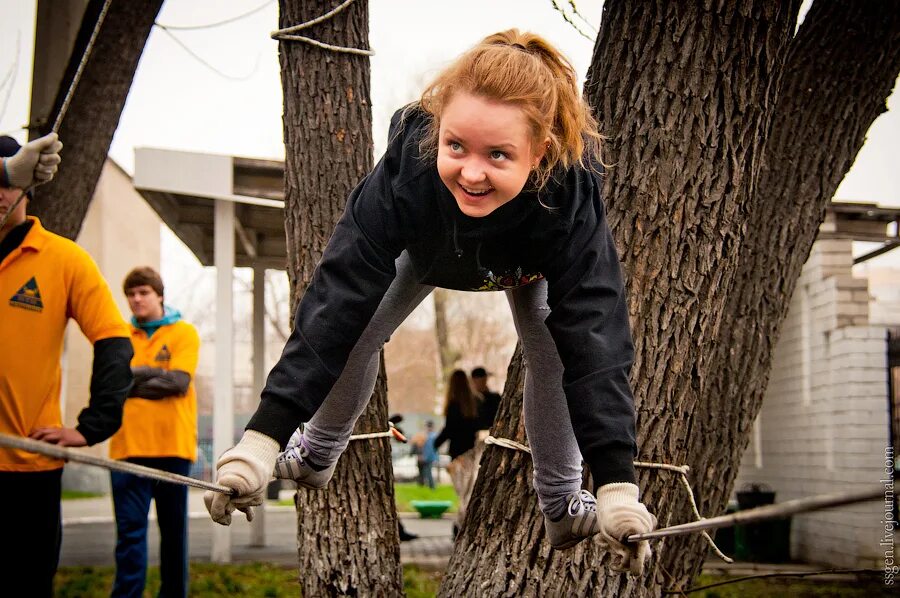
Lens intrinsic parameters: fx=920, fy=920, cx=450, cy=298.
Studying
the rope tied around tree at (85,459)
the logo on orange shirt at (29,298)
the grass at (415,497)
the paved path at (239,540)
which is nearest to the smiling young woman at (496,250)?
the rope tied around tree at (85,459)

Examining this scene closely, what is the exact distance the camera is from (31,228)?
321 cm

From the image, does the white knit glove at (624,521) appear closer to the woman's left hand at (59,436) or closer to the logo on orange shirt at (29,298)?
the woman's left hand at (59,436)

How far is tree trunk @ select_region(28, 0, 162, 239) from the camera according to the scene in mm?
5082

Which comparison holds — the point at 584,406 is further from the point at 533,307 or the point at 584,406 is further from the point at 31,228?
the point at 31,228

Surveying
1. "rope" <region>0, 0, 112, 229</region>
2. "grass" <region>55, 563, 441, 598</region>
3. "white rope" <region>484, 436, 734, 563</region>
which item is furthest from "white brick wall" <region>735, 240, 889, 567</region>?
"rope" <region>0, 0, 112, 229</region>

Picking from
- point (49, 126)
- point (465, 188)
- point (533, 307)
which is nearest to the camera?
point (465, 188)

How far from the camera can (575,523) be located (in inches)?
95.0

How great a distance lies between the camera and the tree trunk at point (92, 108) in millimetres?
5082

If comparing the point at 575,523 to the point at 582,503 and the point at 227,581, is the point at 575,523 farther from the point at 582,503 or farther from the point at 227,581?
the point at 227,581

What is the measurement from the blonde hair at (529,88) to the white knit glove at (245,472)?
78 cm

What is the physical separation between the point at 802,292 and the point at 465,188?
25.9 ft

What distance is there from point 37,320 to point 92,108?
2.52m

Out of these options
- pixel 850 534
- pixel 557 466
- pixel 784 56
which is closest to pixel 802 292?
pixel 850 534

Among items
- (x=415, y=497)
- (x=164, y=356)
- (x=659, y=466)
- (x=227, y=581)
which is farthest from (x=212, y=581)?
(x=415, y=497)
